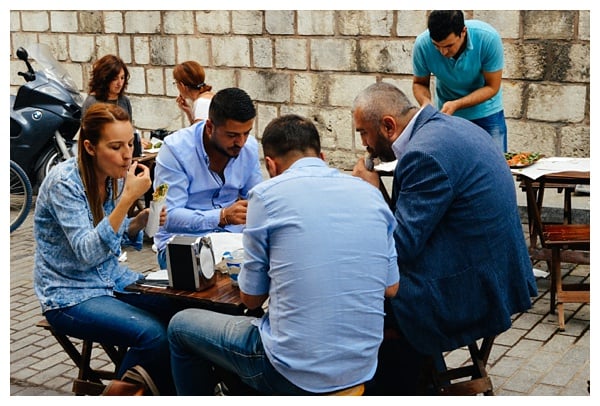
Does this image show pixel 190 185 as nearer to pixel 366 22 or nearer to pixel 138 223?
pixel 138 223

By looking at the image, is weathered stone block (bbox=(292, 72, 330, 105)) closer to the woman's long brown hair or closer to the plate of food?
the plate of food

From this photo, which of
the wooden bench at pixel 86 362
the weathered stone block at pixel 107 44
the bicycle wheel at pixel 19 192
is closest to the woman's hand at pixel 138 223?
the wooden bench at pixel 86 362

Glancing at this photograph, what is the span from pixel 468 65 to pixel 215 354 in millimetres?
3801

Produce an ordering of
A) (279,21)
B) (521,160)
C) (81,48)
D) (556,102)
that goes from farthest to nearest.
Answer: (81,48), (279,21), (556,102), (521,160)

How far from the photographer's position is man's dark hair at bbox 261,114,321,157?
3398 mm

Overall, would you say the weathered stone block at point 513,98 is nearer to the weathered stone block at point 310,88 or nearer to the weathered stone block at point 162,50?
the weathered stone block at point 310,88

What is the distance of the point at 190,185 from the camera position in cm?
466

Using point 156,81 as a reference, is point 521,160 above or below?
below

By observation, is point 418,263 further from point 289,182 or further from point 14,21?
point 14,21

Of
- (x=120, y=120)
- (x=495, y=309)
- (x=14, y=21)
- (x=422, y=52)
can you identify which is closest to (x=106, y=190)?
(x=120, y=120)

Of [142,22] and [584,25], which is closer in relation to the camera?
[584,25]

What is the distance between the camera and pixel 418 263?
12.0 feet

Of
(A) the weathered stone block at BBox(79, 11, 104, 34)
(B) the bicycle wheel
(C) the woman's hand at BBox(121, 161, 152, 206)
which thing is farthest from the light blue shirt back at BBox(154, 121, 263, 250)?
(A) the weathered stone block at BBox(79, 11, 104, 34)

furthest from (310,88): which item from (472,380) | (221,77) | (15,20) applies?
(472,380)
